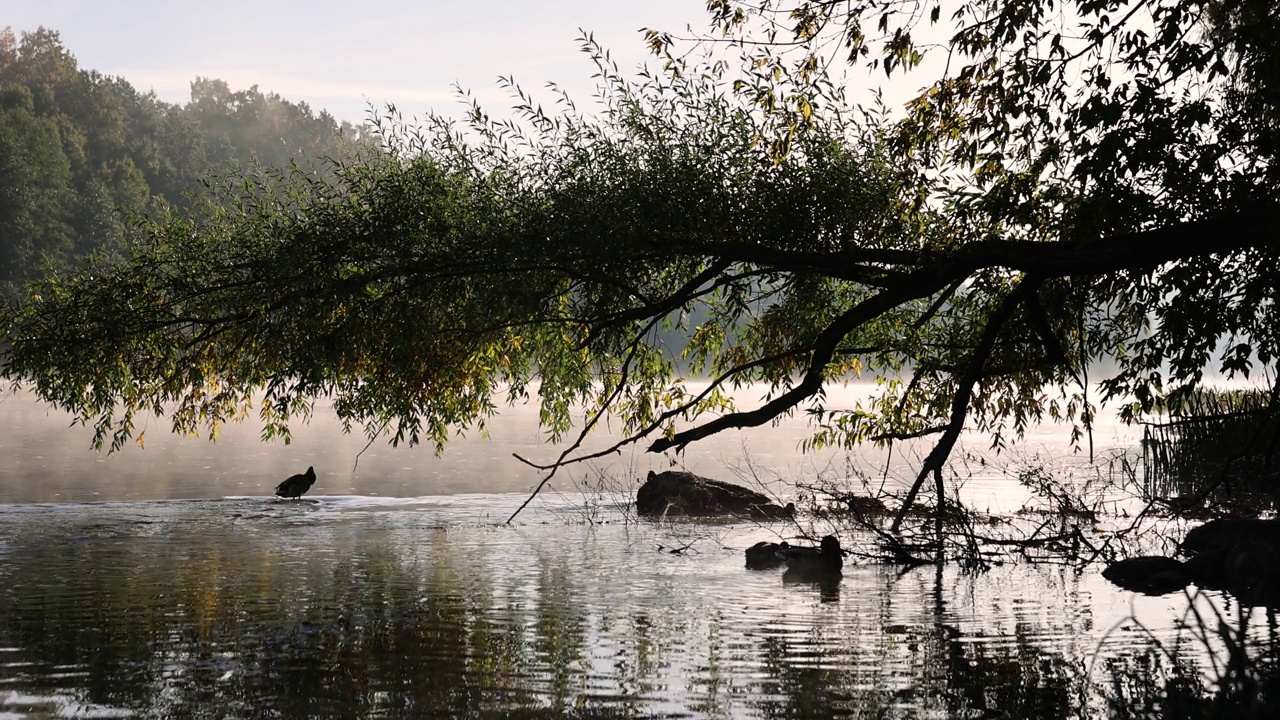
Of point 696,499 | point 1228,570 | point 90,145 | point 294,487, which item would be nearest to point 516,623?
point 1228,570

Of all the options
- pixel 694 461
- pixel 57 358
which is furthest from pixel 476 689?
pixel 694 461

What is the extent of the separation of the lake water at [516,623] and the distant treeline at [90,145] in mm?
37113

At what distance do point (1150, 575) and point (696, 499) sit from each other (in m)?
11.0

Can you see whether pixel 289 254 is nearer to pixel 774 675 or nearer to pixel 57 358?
pixel 57 358

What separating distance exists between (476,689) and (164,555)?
10459 millimetres

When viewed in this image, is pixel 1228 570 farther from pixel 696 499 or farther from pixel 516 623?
pixel 696 499

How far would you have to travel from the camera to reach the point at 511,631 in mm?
13641

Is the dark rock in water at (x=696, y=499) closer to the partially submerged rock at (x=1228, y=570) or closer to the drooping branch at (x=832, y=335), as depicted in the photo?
Result: the partially submerged rock at (x=1228, y=570)

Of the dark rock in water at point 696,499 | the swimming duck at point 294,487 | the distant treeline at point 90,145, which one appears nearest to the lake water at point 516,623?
the dark rock in water at point 696,499

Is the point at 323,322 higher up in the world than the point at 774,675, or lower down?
higher up

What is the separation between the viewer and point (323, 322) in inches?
679

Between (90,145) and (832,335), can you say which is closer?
(832,335)

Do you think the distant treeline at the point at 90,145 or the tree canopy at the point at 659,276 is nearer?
the tree canopy at the point at 659,276

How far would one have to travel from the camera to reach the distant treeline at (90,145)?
91.7 meters
